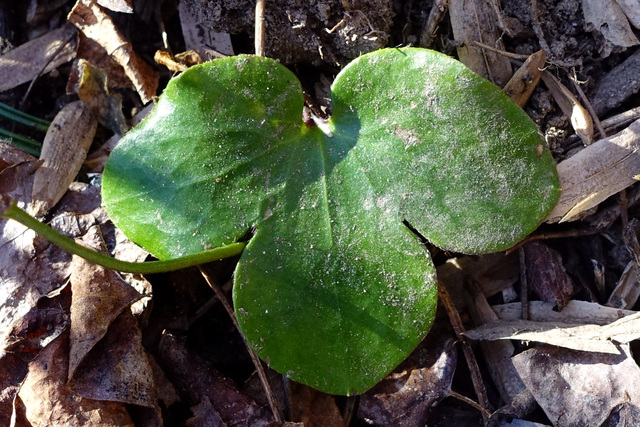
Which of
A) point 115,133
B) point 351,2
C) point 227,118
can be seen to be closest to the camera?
point 227,118

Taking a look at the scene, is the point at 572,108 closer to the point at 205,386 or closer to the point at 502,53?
the point at 502,53

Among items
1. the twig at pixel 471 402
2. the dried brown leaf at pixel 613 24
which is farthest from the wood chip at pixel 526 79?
the twig at pixel 471 402

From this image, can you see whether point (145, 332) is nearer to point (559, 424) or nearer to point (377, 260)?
point (377, 260)

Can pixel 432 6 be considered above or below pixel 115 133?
above

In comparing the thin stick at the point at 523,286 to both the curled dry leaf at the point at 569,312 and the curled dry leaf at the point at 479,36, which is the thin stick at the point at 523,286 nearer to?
the curled dry leaf at the point at 569,312

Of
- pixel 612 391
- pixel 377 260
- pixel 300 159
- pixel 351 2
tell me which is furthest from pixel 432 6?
pixel 612 391

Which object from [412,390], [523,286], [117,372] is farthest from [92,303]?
[523,286]
